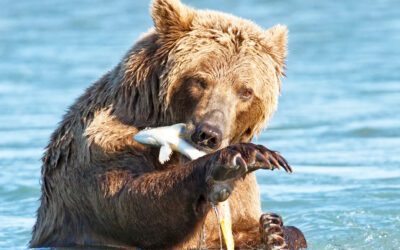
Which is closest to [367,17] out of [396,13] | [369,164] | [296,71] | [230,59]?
[396,13]

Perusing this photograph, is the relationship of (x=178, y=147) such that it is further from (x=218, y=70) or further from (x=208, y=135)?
(x=218, y=70)

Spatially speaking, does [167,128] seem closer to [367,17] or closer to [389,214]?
[389,214]

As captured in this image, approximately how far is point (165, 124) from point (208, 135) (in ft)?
2.12

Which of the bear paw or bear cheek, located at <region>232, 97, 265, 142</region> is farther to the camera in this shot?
the bear paw

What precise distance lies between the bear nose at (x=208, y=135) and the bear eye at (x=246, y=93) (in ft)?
1.57

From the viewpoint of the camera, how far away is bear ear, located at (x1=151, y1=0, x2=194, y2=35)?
24.7ft

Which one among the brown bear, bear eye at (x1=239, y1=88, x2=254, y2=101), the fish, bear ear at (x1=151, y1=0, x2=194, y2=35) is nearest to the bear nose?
the brown bear

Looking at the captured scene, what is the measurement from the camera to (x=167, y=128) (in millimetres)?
7203

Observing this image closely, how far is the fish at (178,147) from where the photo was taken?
7.09 meters

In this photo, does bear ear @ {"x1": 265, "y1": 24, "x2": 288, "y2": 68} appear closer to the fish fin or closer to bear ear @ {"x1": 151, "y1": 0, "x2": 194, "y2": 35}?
bear ear @ {"x1": 151, "y1": 0, "x2": 194, "y2": 35}

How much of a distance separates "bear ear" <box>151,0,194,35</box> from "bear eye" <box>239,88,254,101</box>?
22.0 inches

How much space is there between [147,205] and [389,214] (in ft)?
10.3

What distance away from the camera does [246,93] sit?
736 cm

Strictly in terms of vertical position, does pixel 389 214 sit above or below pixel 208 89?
below
